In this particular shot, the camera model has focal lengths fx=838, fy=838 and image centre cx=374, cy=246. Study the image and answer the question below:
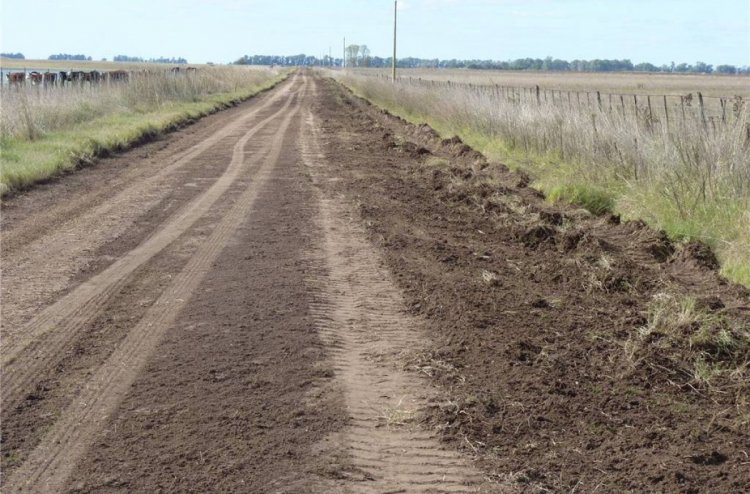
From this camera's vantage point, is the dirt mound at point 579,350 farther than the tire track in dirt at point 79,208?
No

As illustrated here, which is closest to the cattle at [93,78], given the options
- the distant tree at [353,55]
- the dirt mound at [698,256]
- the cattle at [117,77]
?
the cattle at [117,77]

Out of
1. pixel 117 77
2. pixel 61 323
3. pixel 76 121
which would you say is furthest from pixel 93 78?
pixel 61 323

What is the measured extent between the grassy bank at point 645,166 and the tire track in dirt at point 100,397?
5.43 metres

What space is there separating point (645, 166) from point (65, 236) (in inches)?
320

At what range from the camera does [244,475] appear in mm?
4094

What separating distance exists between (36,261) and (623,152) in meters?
8.86

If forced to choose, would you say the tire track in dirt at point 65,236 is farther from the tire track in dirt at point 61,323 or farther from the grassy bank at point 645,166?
the grassy bank at point 645,166

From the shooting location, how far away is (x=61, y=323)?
6469 millimetres

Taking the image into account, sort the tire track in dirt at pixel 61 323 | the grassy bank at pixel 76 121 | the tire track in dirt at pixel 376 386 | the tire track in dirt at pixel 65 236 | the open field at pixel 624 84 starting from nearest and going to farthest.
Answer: the tire track in dirt at pixel 376 386, the tire track in dirt at pixel 61 323, the tire track in dirt at pixel 65 236, the grassy bank at pixel 76 121, the open field at pixel 624 84

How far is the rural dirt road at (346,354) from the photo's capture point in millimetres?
4230

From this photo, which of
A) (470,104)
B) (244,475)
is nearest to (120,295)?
(244,475)

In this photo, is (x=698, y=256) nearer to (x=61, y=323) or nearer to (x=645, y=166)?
(x=645, y=166)

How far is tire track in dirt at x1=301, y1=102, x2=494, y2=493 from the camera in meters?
4.11

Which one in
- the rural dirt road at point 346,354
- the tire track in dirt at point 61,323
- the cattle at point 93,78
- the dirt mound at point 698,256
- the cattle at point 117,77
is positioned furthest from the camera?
the cattle at point 117,77
